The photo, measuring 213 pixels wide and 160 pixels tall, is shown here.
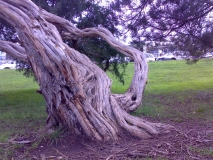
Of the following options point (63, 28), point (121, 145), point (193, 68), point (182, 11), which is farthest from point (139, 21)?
point (193, 68)

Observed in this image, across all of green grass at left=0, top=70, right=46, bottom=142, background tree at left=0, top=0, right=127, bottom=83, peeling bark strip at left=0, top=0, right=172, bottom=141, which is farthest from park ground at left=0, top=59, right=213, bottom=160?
background tree at left=0, top=0, right=127, bottom=83

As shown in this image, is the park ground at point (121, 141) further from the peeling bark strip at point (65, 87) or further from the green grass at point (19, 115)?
the peeling bark strip at point (65, 87)

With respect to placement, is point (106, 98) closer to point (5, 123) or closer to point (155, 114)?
point (155, 114)

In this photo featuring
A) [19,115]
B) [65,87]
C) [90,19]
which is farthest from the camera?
[90,19]

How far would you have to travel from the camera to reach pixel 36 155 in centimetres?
571

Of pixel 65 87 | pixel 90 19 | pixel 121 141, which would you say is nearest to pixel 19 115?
pixel 90 19

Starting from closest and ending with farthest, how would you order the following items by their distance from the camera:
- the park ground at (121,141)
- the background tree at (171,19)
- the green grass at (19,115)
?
the park ground at (121,141) < the green grass at (19,115) < the background tree at (171,19)

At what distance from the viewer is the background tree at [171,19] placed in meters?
11.3

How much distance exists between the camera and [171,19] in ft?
37.8

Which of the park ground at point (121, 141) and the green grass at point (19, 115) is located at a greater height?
the park ground at point (121, 141)

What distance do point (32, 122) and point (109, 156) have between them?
3691mm

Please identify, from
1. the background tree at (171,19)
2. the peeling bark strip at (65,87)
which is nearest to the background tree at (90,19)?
the background tree at (171,19)

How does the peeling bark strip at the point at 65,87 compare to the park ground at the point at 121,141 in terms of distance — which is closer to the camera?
the park ground at the point at 121,141

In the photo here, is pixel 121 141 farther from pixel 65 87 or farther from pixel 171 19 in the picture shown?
pixel 171 19
